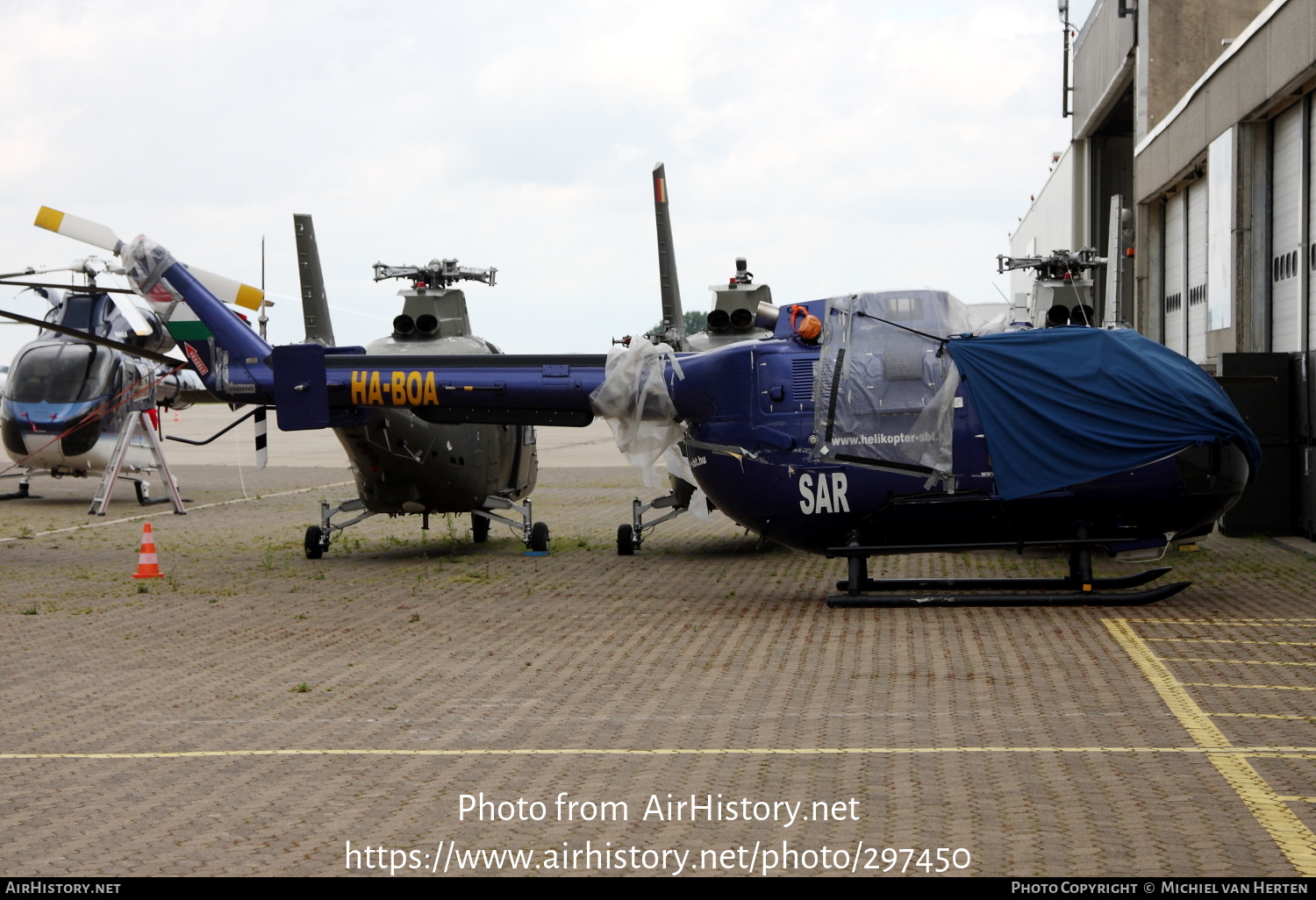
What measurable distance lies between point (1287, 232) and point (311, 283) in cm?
1460

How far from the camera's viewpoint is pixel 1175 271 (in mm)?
29031

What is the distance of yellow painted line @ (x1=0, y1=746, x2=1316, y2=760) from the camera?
7375mm

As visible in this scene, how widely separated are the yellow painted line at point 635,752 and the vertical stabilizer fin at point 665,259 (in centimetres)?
1351

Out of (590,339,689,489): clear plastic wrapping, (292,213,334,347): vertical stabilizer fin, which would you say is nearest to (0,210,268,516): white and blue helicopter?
(292,213,334,347): vertical stabilizer fin

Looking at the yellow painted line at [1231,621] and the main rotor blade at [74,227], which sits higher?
the main rotor blade at [74,227]

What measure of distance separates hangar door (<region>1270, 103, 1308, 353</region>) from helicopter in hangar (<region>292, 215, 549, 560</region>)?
1157cm

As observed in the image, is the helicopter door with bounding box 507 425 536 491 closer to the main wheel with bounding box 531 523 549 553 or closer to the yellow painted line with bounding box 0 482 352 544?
the main wheel with bounding box 531 523 549 553

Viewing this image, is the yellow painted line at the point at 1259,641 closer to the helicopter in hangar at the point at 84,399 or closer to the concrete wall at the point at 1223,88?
the concrete wall at the point at 1223,88

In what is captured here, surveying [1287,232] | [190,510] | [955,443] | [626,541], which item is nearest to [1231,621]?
[955,443]

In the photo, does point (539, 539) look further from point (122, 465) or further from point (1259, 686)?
point (122, 465)

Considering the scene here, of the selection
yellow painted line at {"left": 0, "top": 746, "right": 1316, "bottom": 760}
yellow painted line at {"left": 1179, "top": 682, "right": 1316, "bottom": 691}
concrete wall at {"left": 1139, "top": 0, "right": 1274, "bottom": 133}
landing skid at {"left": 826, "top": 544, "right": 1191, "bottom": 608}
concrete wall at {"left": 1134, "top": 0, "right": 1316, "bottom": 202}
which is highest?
concrete wall at {"left": 1139, "top": 0, "right": 1274, "bottom": 133}

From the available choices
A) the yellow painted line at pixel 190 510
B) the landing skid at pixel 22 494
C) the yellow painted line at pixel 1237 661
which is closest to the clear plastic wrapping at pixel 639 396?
the yellow painted line at pixel 1237 661

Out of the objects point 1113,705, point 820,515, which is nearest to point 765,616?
point 820,515

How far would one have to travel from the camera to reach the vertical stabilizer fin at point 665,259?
20.8 meters
